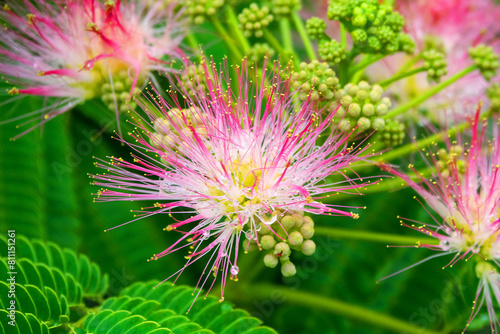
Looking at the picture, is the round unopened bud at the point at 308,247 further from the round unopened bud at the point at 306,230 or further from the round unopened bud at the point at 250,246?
the round unopened bud at the point at 250,246

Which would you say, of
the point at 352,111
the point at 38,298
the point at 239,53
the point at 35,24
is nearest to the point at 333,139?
the point at 352,111

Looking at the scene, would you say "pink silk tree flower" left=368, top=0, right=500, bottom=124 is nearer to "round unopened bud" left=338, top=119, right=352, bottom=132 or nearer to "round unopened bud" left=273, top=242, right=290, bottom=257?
"round unopened bud" left=338, top=119, right=352, bottom=132

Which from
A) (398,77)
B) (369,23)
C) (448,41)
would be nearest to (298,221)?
(398,77)

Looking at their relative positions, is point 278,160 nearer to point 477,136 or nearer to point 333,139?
point 333,139

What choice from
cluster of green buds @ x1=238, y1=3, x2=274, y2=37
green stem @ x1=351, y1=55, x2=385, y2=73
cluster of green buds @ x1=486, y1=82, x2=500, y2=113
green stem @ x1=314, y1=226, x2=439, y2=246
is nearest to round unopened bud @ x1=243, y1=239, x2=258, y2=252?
green stem @ x1=314, y1=226, x2=439, y2=246

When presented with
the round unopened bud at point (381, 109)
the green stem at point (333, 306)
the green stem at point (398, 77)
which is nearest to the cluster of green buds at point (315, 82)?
the round unopened bud at point (381, 109)

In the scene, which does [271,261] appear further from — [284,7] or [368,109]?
[284,7]
